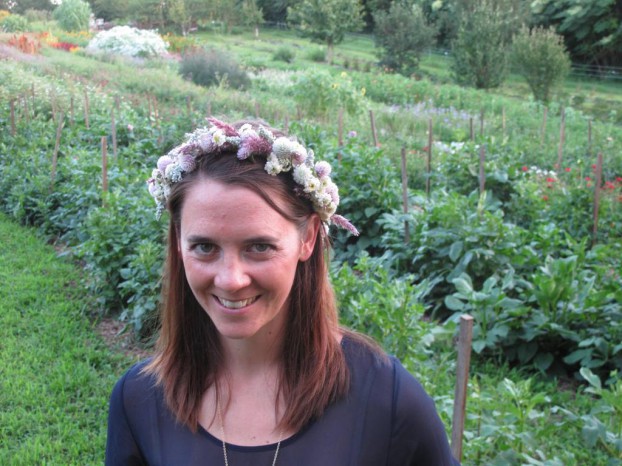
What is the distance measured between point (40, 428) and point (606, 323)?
3981 mm

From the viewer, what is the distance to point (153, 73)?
2230 centimetres

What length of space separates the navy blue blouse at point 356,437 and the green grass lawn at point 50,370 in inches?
108

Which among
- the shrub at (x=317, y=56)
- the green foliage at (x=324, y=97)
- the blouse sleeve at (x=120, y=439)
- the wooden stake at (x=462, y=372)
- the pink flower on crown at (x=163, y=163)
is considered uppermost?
the pink flower on crown at (x=163, y=163)

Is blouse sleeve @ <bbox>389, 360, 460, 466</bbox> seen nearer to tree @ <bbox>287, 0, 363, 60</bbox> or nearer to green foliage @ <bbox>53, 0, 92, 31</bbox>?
tree @ <bbox>287, 0, 363, 60</bbox>

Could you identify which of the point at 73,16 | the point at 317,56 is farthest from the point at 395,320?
the point at 73,16

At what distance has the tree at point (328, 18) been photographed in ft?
132

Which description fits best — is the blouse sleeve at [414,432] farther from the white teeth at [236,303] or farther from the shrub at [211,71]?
the shrub at [211,71]

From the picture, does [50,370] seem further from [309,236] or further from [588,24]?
[588,24]

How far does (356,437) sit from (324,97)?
15597mm

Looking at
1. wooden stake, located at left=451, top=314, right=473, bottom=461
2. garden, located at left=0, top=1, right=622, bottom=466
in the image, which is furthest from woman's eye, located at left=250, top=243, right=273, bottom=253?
garden, located at left=0, top=1, right=622, bottom=466

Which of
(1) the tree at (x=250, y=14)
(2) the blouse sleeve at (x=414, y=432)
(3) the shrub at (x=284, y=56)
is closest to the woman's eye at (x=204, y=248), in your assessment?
(2) the blouse sleeve at (x=414, y=432)

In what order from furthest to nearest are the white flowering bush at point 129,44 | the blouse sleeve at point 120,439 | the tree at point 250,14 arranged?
the tree at point 250,14 < the white flowering bush at point 129,44 < the blouse sleeve at point 120,439

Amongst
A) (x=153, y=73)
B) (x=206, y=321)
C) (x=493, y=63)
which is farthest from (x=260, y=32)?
(x=206, y=321)

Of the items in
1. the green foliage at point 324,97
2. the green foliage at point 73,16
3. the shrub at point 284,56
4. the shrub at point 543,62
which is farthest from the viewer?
the green foliage at point 73,16
